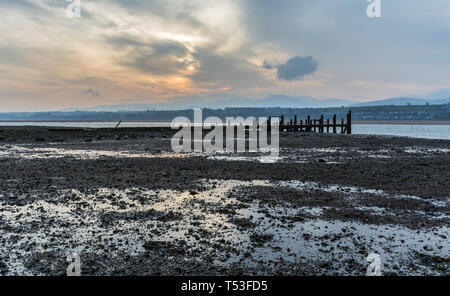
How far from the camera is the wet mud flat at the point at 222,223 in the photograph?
201 inches

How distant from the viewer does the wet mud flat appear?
16.8 ft

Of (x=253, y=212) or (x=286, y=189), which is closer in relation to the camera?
(x=253, y=212)

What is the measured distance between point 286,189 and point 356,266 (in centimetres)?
599

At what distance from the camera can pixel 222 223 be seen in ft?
23.7

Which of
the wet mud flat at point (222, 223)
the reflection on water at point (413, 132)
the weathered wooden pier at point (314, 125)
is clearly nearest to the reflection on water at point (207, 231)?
the wet mud flat at point (222, 223)

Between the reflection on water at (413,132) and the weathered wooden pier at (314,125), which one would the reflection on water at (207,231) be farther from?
the weathered wooden pier at (314,125)

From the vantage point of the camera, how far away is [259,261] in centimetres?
520

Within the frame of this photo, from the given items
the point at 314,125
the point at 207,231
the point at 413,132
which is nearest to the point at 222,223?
the point at 207,231

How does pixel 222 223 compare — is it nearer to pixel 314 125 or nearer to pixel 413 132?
pixel 314 125

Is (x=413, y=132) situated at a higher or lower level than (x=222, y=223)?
higher

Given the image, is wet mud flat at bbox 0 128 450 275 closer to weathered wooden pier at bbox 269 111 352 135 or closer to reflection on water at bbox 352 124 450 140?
weathered wooden pier at bbox 269 111 352 135
